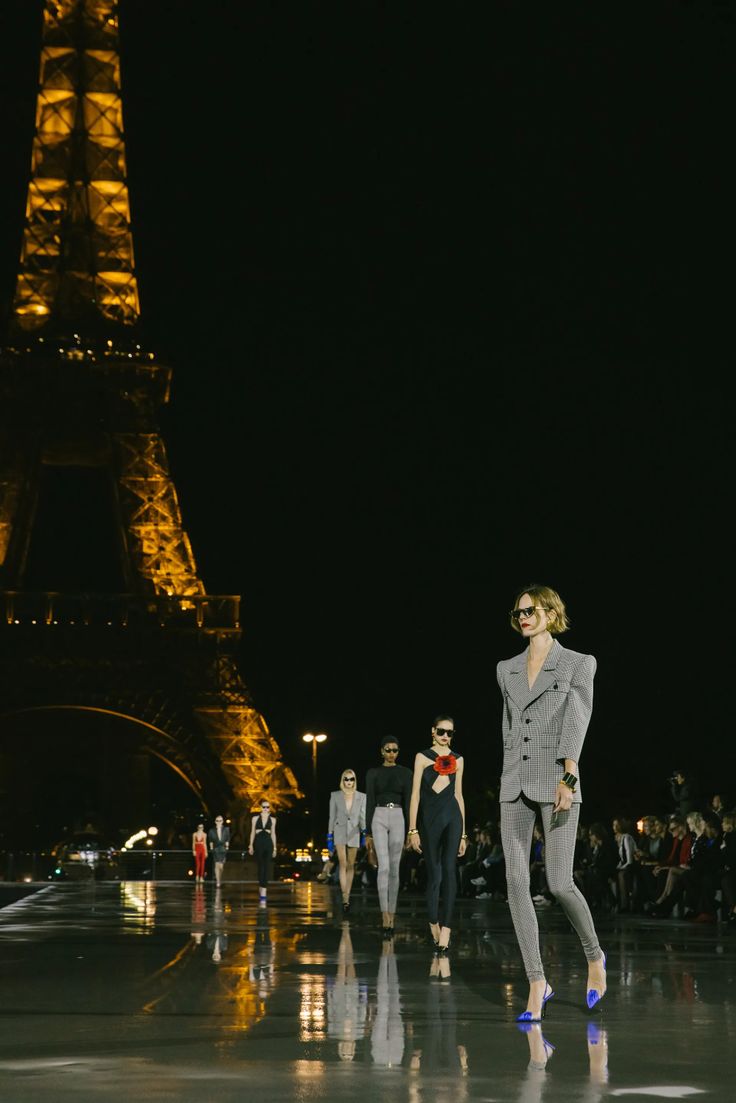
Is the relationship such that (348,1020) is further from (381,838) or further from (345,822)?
(345,822)

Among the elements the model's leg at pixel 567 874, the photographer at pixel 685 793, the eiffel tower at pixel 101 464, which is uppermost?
the eiffel tower at pixel 101 464

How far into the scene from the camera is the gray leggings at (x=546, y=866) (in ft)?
26.7

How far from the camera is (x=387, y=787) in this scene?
15.2 metres

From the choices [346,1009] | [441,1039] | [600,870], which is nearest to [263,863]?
[600,870]

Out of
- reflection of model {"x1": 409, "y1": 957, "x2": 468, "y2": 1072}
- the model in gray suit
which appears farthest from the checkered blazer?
reflection of model {"x1": 409, "y1": 957, "x2": 468, "y2": 1072}

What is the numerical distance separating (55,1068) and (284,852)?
4059 centimetres

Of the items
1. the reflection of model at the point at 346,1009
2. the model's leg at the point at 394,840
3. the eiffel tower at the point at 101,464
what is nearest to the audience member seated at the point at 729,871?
the model's leg at the point at 394,840

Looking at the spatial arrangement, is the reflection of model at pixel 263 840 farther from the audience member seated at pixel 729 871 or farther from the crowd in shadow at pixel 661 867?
the audience member seated at pixel 729 871

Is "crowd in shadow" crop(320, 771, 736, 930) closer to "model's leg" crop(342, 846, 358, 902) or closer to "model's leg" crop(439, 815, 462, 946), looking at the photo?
"model's leg" crop(342, 846, 358, 902)

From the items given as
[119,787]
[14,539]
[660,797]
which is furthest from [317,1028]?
[119,787]

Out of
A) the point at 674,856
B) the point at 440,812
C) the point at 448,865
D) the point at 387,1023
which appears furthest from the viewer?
the point at 674,856

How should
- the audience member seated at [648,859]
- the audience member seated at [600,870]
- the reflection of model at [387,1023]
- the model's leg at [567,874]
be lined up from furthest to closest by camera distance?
the audience member seated at [600,870] < the audience member seated at [648,859] < the model's leg at [567,874] < the reflection of model at [387,1023]

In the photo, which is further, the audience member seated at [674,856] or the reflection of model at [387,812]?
the audience member seated at [674,856]

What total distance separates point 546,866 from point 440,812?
15.3ft
